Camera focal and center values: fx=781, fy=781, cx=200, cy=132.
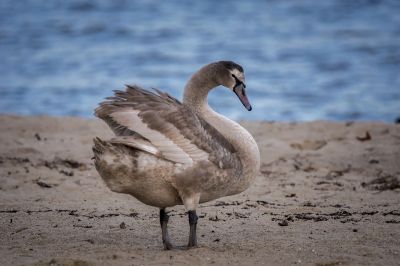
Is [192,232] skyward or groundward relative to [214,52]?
groundward

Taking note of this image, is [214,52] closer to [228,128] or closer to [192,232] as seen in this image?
[228,128]

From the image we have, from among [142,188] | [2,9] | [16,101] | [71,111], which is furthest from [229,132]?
[2,9]

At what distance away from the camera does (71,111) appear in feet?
51.4

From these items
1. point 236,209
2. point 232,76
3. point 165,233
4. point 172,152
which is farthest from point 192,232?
point 236,209

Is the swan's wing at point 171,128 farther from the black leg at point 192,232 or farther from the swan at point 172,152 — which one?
the black leg at point 192,232

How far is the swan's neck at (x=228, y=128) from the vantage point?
624 cm

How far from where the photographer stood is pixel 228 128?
6.31 metres

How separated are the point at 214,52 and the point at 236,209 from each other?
14444 mm

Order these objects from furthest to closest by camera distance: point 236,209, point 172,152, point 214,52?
point 214,52 → point 236,209 → point 172,152

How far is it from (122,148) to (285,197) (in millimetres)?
2805

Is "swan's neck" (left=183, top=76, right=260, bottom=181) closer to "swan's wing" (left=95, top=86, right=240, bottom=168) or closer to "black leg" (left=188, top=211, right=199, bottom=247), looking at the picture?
"swan's wing" (left=95, top=86, right=240, bottom=168)

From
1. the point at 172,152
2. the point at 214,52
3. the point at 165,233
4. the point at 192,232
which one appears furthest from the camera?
the point at 214,52

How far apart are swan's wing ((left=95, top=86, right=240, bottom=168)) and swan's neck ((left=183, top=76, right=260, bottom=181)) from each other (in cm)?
9

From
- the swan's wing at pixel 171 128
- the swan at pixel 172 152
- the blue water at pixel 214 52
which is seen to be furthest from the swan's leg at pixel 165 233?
the blue water at pixel 214 52
